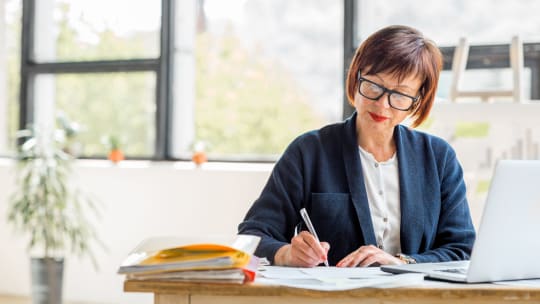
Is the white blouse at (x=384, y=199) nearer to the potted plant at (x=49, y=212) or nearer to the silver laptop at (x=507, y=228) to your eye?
the silver laptop at (x=507, y=228)

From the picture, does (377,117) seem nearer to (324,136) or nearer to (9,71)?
(324,136)

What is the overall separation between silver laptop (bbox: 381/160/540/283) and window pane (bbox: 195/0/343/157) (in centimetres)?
287

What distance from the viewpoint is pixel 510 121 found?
350 cm

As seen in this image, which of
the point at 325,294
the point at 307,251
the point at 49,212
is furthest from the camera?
the point at 49,212

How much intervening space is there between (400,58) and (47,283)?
9.38ft

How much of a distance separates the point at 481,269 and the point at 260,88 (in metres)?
3.19

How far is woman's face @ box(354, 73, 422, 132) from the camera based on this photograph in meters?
2.09

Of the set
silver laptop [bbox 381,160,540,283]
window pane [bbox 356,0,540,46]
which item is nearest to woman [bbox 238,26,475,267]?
silver laptop [bbox 381,160,540,283]

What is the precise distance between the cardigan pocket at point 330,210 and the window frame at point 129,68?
8.90 ft

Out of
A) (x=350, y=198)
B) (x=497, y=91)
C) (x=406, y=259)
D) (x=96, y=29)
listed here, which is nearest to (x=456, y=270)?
(x=406, y=259)

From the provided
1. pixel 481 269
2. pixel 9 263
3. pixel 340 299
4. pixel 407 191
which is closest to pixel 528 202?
pixel 481 269

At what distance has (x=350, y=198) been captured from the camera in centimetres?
214

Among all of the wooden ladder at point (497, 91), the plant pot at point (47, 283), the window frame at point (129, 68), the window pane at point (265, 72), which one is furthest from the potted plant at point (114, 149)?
the wooden ladder at point (497, 91)

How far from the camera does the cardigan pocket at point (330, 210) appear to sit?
2.14 meters
